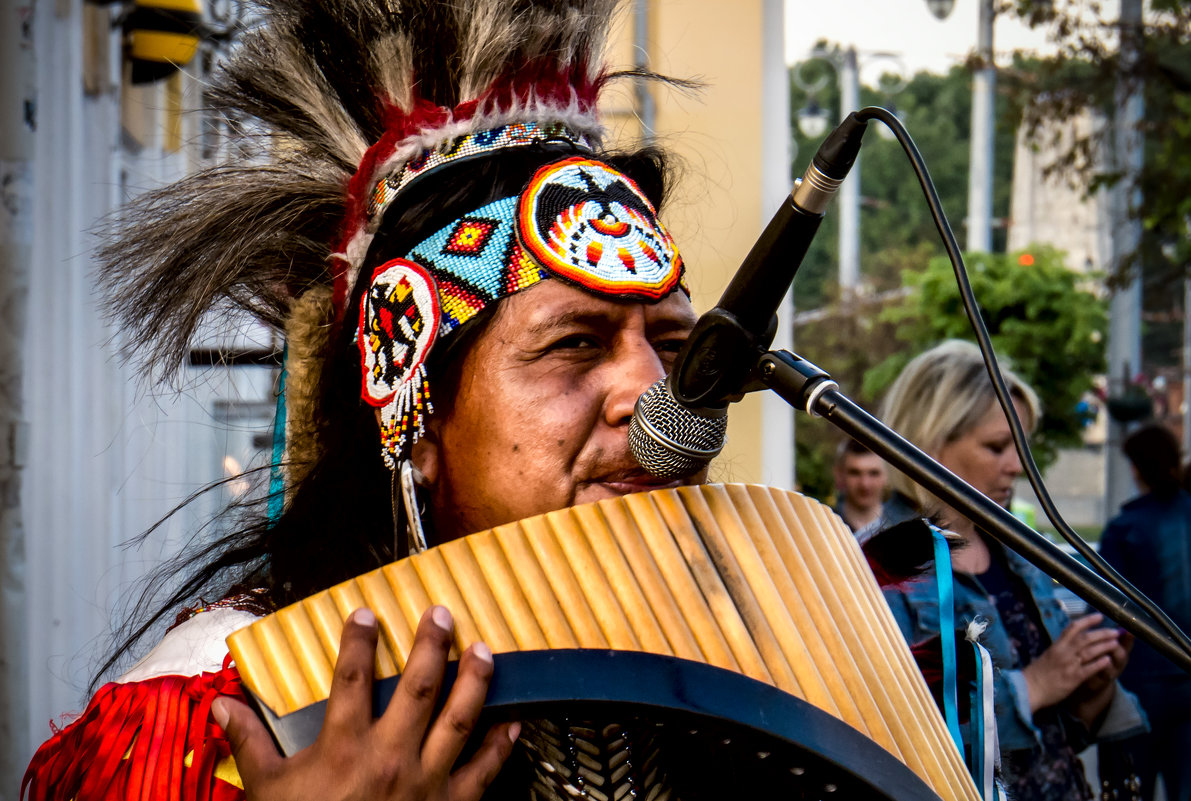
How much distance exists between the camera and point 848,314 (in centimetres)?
1788

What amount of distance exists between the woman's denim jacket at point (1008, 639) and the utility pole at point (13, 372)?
2.22 meters

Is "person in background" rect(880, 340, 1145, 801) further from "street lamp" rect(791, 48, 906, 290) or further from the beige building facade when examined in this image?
"street lamp" rect(791, 48, 906, 290)

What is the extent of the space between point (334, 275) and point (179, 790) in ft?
2.90

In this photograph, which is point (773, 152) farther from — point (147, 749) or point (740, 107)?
point (147, 749)

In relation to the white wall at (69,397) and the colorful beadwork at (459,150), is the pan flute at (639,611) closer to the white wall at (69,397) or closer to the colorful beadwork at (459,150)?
the colorful beadwork at (459,150)

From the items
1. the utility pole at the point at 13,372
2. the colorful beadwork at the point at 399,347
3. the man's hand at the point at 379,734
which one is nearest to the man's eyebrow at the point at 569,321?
the colorful beadwork at the point at 399,347

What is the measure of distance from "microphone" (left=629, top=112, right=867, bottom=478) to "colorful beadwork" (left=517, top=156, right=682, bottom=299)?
0.30 metres

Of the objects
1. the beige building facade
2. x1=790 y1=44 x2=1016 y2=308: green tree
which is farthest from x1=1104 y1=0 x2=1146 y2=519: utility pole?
x1=790 y1=44 x2=1016 y2=308: green tree

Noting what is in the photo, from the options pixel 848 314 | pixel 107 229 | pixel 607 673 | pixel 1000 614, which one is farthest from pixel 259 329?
pixel 848 314

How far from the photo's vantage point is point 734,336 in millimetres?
1330

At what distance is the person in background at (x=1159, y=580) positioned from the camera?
446 centimetres

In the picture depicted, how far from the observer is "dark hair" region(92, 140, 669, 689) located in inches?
71.2

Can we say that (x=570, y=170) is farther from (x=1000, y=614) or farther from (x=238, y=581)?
(x=1000, y=614)

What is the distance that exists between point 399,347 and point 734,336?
627mm
